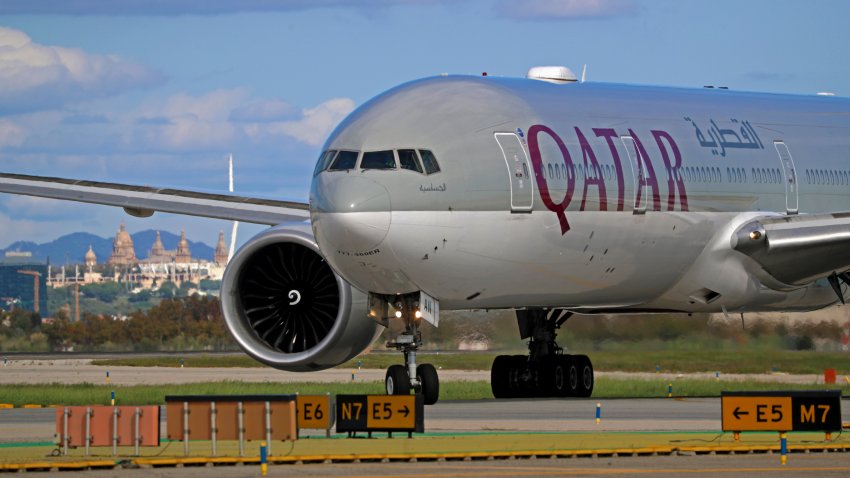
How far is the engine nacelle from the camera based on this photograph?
90.0 feet

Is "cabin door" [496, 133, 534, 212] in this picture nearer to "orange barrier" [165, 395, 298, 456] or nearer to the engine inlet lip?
the engine inlet lip

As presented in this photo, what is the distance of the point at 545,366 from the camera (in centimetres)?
3142

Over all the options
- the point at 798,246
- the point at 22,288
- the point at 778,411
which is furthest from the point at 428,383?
the point at 22,288

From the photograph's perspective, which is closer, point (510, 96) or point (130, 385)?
point (510, 96)

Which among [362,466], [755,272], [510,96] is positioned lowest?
[362,466]

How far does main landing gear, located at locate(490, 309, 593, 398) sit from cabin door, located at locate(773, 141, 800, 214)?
4125 millimetres

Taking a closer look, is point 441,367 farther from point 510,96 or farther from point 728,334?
point 510,96

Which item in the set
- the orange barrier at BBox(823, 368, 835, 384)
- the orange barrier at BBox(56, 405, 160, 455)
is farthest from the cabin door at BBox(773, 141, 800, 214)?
the orange barrier at BBox(56, 405, 160, 455)

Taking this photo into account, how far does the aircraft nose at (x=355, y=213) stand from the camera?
76.7 feet

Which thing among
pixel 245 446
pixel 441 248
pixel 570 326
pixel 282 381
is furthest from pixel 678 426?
pixel 282 381

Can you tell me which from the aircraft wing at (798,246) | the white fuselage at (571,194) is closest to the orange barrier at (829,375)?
the white fuselage at (571,194)

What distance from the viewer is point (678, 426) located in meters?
25.5

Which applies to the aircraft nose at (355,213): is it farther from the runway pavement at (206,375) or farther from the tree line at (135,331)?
the tree line at (135,331)

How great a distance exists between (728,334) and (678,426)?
Result: 10562 mm
